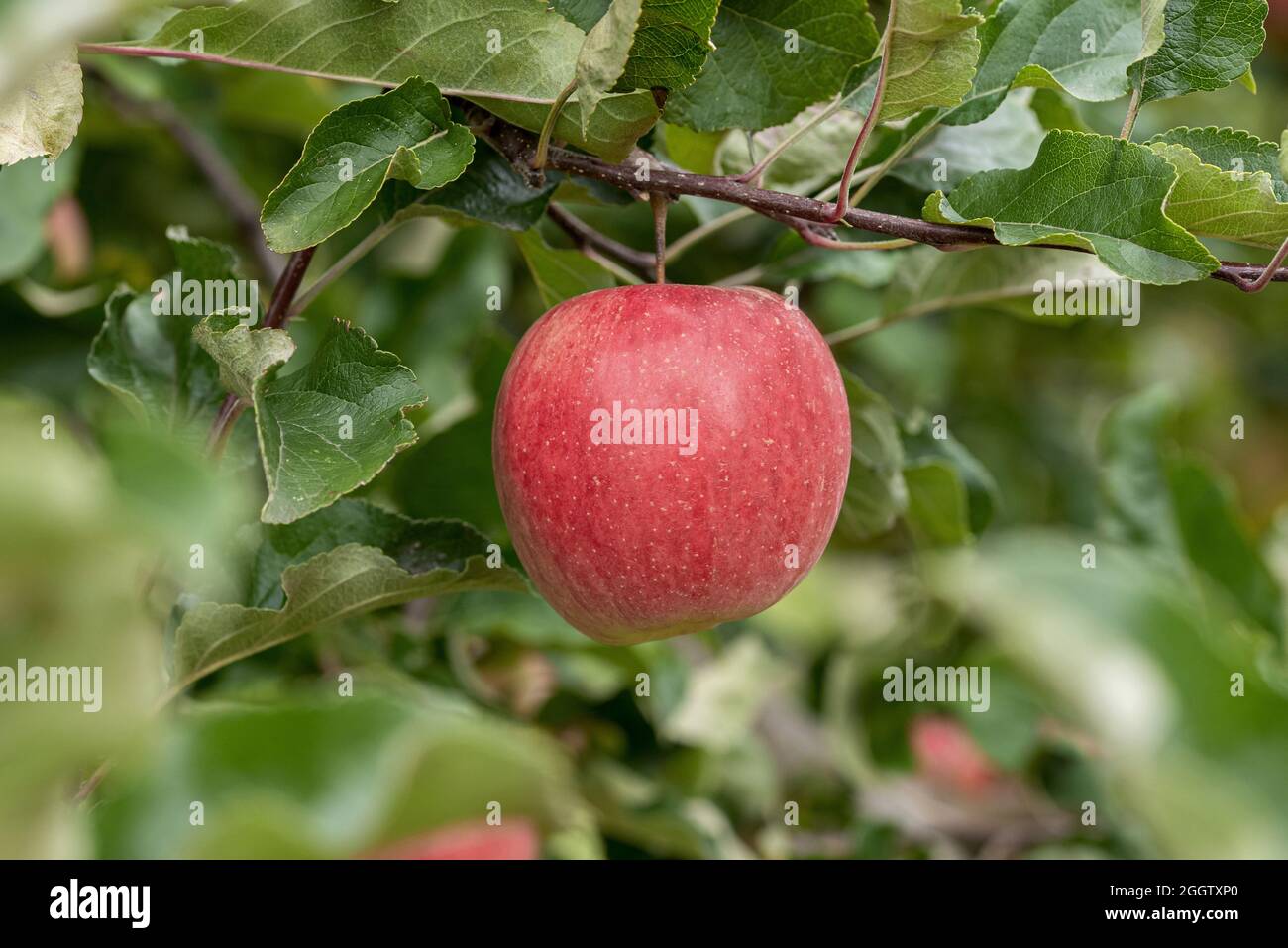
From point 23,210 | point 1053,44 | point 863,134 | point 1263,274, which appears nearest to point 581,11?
point 863,134

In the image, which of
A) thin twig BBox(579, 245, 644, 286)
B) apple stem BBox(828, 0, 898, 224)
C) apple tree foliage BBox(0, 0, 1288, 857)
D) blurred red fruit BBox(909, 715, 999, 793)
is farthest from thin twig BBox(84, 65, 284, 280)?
blurred red fruit BBox(909, 715, 999, 793)

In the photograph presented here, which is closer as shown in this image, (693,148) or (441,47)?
(441,47)

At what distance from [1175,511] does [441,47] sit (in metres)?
0.85

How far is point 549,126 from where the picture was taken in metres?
0.66

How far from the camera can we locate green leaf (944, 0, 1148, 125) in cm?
73

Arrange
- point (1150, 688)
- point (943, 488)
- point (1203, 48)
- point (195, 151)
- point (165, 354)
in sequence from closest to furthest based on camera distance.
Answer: point (1150, 688)
point (1203, 48)
point (165, 354)
point (943, 488)
point (195, 151)

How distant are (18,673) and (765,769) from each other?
1.27 m

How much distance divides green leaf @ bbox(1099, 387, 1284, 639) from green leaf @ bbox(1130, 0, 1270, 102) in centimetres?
55

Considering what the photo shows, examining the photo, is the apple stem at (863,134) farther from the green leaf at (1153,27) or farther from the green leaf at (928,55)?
the green leaf at (1153,27)

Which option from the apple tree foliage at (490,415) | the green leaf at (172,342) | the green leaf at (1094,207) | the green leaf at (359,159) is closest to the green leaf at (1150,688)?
the apple tree foliage at (490,415)

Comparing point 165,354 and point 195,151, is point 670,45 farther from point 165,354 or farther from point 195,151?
point 195,151
